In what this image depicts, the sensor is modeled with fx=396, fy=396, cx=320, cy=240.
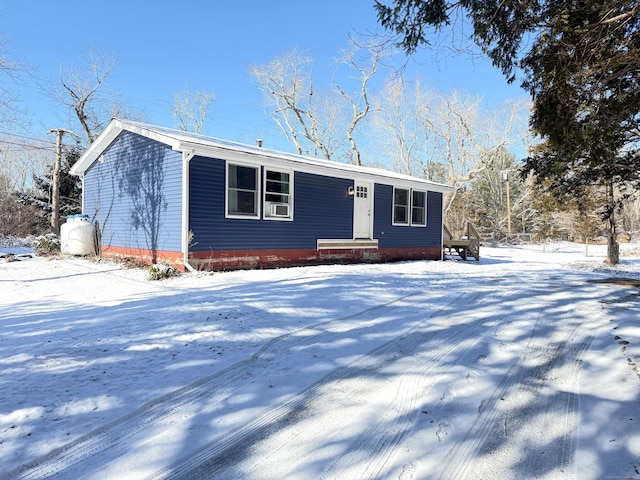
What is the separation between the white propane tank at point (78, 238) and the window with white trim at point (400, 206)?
9025 millimetres

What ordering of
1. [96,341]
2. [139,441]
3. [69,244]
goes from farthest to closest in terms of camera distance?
[69,244] < [96,341] < [139,441]

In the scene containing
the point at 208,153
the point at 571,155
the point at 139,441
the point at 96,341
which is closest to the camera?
the point at 139,441

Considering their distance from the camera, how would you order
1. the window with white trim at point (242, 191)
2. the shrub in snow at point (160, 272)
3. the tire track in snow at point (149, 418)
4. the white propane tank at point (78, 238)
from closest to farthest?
the tire track in snow at point (149, 418), the shrub in snow at point (160, 272), the window with white trim at point (242, 191), the white propane tank at point (78, 238)

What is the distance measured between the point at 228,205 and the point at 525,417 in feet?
24.9

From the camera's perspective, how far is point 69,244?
1083cm

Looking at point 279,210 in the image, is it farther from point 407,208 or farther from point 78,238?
point 78,238

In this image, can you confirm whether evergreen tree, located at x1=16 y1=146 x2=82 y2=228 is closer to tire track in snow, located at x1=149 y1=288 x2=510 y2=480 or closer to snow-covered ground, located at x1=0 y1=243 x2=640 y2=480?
snow-covered ground, located at x1=0 y1=243 x2=640 y2=480

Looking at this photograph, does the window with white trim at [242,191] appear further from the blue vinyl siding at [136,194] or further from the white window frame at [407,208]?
the white window frame at [407,208]

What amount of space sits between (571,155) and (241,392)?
23.1 ft

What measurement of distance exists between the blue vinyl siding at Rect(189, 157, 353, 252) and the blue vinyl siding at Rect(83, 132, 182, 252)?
44cm

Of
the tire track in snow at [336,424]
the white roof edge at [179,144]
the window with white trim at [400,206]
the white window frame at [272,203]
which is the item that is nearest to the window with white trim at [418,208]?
the window with white trim at [400,206]

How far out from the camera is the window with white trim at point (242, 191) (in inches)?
356

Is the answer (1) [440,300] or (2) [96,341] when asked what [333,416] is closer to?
(2) [96,341]

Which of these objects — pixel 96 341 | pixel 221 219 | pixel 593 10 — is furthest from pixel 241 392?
pixel 221 219
